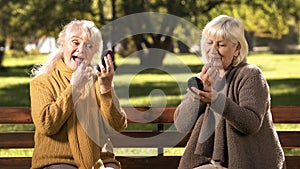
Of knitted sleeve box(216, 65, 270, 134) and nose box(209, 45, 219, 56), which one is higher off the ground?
nose box(209, 45, 219, 56)

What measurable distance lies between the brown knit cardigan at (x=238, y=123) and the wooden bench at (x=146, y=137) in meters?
1.25

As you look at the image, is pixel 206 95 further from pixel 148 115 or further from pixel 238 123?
pixel 148 115

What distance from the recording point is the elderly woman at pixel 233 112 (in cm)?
413

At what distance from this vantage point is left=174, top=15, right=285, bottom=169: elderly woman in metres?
4.13

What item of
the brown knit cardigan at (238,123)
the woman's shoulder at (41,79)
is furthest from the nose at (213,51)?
the woman's shoulder at (41,79)

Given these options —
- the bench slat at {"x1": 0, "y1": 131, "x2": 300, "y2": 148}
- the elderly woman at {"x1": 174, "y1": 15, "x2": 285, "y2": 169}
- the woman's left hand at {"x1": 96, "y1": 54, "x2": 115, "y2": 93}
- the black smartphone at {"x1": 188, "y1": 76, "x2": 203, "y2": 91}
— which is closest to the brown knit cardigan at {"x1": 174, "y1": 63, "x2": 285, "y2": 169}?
the elderly woman at {"x1": 174, "y1": 15, "x2": 285, "y2": 169}

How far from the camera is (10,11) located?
30547 mm

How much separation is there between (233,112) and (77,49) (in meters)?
1.02

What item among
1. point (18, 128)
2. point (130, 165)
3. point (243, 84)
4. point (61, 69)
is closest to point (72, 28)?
point (61, 69)

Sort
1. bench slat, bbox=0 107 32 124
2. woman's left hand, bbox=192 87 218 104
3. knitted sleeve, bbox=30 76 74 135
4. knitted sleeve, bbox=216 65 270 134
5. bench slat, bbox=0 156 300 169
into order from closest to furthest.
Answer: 1. woman's left hand, bbox=192 87 218 104
2. knitted sleeve, bbox=216 65 270 134
3. knitted sleeve, bbox=30 76 74 135
4. bench slat, bbox=0 107 32 124
5. bench slat, bbox=0 156 300 169

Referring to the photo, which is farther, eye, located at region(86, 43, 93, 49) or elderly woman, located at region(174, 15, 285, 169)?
eye, located at region(86, 43, 93, 49)

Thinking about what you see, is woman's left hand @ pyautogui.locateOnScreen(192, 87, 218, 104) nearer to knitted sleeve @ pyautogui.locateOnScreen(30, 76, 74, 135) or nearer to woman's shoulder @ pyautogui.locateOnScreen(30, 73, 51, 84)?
knitted sleeve @ pyautogui.locateOnScreen(30, 76, 74, 135)

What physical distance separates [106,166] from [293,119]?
5.61ft

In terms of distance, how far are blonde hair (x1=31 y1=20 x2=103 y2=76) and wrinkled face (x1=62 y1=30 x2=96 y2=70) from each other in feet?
0.09
